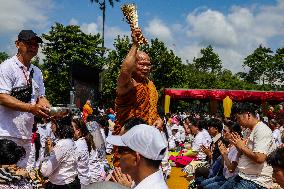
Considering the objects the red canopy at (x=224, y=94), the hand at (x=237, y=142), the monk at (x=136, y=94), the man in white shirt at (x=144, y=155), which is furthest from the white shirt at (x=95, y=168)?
the red canopy at (x=224, y=94)

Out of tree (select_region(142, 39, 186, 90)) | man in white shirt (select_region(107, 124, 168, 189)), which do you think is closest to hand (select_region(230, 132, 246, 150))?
man in white shirt (select_region(107, 124, 168, 189))

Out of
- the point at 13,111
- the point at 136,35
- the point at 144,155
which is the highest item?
the point at 136,35

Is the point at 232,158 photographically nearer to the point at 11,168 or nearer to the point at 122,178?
the point at 122,178

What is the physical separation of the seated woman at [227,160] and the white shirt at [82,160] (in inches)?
80.5

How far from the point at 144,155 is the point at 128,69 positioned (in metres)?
1.43

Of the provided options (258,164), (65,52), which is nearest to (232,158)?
(258,164)

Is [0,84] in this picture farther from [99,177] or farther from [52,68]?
[52,68]

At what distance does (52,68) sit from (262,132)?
4461 cm

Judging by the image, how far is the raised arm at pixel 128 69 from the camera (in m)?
3.81

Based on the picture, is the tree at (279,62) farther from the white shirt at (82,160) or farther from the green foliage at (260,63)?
the white shirt at (82,160)

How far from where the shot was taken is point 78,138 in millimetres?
6773

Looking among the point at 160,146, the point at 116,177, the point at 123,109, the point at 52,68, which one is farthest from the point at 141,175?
the point at 52,68

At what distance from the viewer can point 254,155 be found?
5578mm

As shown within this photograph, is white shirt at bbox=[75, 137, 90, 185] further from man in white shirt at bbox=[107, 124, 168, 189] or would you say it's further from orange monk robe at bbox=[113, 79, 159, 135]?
man in white shirt at bbox=[107, 124, 168, 189]
